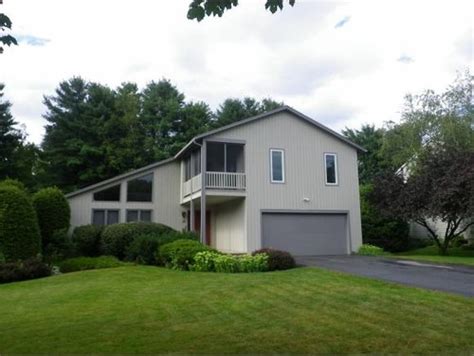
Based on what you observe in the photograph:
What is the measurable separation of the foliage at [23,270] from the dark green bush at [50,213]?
198 inches

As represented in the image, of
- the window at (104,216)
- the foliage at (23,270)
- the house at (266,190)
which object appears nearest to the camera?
the foliage at (23,270)

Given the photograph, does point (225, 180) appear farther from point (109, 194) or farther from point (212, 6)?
point (212, 6)

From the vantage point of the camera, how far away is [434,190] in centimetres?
1972

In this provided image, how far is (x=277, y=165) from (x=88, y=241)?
30.5 ft

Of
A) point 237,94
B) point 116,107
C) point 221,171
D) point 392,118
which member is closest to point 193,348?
point 221,171

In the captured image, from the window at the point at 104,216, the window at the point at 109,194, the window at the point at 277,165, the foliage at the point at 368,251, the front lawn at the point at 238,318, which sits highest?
the window at the point at 277,165

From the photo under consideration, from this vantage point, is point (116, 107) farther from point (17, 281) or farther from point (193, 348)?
point (193, 348)

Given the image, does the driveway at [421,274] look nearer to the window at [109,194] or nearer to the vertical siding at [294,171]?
the vertical siding at [294,171]

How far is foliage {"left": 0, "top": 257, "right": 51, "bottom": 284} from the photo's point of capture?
14156 mm

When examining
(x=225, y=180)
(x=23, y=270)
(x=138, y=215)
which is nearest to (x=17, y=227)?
(x=23, y=270)

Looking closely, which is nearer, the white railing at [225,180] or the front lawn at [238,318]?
the front lawn at [238,318]

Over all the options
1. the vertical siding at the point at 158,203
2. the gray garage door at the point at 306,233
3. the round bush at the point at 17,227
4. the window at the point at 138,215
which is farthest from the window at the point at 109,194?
the gray garage door at the point at 306,233

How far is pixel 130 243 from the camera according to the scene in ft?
60.6

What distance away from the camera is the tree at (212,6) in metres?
4.87
